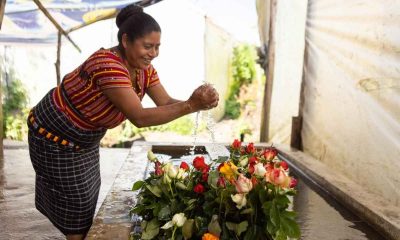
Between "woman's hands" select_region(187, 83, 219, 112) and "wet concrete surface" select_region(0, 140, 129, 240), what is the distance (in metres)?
1.84

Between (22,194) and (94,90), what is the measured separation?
8.21ft

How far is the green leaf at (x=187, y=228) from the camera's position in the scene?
4.99ft

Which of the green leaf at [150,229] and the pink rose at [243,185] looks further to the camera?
the green leaf at [150,229]

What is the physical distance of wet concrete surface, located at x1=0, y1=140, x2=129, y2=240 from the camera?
303 centimetres

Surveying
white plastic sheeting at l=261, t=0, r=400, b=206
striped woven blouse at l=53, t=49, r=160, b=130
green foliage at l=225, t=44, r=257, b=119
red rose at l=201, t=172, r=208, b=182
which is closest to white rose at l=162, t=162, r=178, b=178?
red rose at l=201, t=172, r=208, b=182

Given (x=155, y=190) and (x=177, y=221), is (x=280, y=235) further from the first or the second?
(x=155, y=190)

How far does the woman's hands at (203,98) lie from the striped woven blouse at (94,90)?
1.09 ft

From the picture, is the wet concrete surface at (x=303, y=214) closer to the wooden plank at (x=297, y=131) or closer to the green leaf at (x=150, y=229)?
the green leaf at (x=150, y=229)

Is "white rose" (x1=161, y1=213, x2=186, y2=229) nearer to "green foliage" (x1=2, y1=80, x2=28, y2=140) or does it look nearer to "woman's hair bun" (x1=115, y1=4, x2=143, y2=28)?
"woman's hair bun" (x1=115, y1=4, x2=143, y2=28)

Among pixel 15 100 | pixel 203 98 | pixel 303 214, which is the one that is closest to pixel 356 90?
pixel 303 214

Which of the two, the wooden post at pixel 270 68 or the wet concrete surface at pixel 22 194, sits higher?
the wooden post at pixel 270 68

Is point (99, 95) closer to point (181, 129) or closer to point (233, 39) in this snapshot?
point (181, 129)

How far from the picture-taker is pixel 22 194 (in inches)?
154

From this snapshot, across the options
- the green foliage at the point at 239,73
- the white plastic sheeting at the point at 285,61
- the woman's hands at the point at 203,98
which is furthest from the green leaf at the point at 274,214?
the green foliage at the point at 239,73
